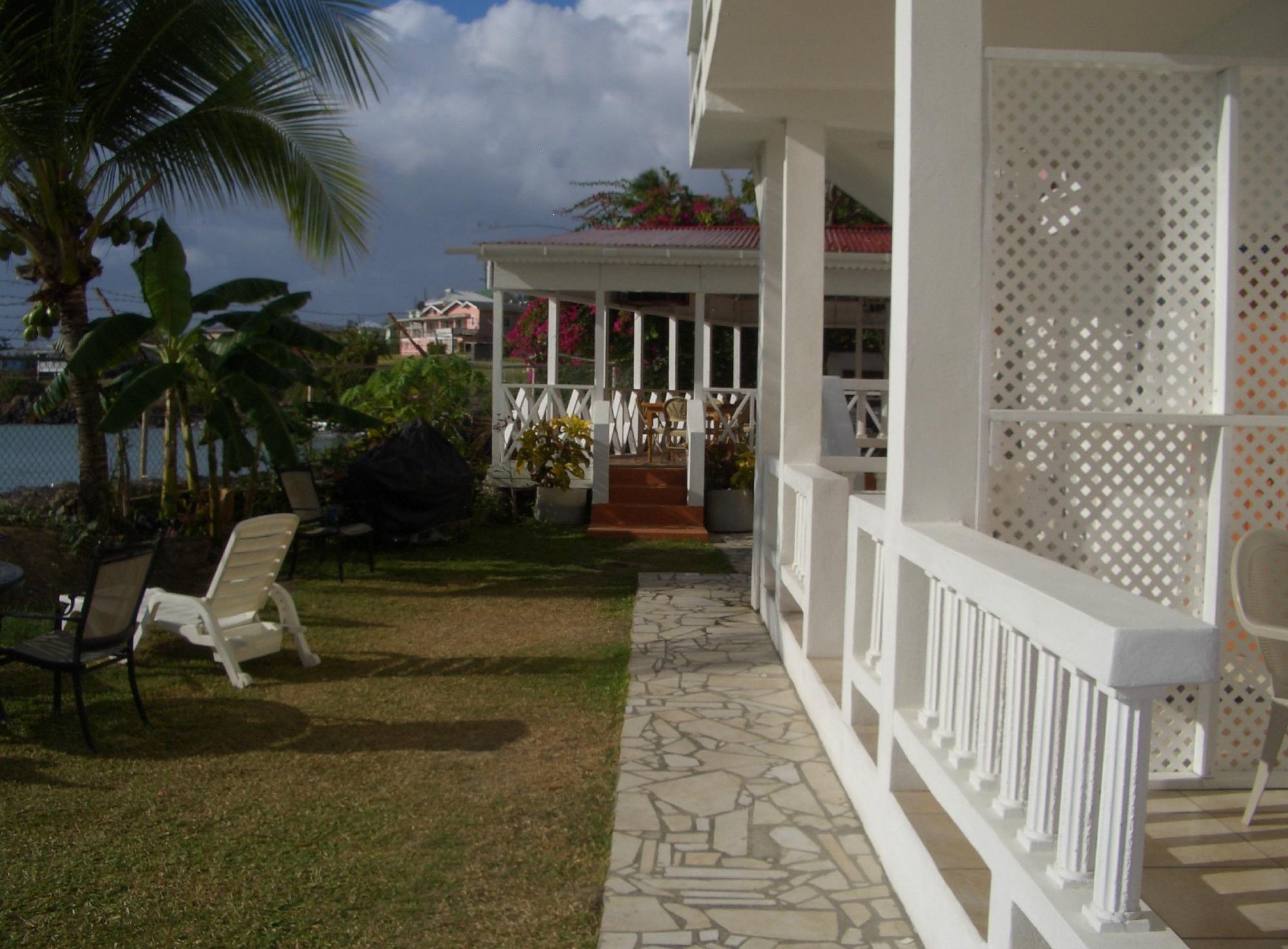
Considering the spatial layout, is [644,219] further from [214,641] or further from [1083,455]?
[1083,455]

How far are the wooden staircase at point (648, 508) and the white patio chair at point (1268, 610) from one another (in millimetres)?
9263

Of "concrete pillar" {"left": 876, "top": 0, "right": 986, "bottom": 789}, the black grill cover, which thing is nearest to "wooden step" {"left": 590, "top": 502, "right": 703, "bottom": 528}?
the black grill cover

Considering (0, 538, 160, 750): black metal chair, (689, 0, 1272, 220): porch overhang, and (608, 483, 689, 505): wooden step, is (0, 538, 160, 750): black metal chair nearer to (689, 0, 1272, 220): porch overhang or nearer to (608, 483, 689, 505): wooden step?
(689, 0, 1272, 220): porch overhang

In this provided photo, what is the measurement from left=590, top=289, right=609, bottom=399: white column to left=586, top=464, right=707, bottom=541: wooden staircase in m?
1.07

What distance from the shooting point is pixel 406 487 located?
12.1 m

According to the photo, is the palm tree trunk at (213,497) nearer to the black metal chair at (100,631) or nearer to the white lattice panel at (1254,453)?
the black metal chair at (100,631)

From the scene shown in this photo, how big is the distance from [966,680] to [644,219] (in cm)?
2591

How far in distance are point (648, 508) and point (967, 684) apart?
35.0 ft

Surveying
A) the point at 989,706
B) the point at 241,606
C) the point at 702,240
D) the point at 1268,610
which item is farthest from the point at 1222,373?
the point at 702,240

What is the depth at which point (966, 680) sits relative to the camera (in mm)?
3469

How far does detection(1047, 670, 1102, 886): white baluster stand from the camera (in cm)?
247

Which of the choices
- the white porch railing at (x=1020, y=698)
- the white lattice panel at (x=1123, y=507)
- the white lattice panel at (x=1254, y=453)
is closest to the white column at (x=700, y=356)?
the white porch railing at (x=1020, y=698)

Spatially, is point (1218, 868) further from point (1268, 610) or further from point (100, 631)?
point (100, 631)

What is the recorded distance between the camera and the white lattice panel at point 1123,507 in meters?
4.29
